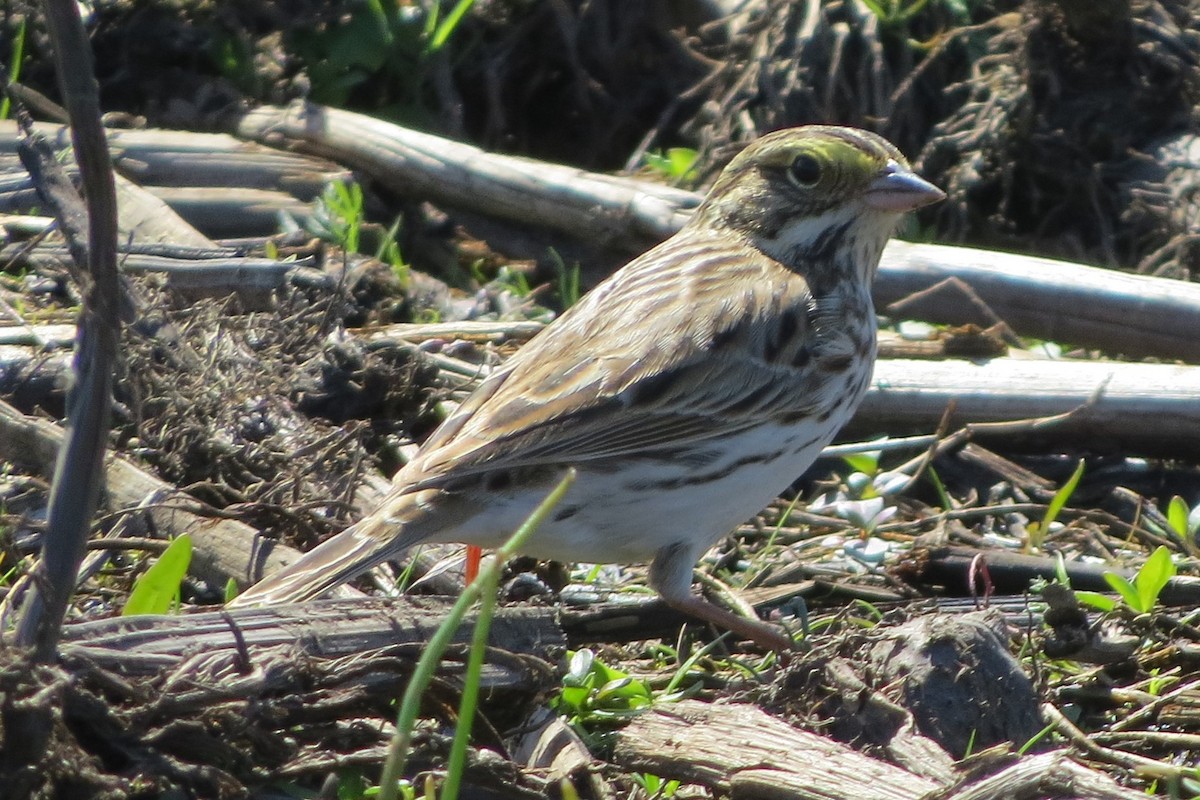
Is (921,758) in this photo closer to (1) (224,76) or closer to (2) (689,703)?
(2) (689,703)

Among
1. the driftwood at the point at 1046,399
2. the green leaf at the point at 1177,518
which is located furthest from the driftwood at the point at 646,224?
the green leaf at the point at 1177,518

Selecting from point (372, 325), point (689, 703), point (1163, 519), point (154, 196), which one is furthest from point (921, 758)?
point (154, 196)

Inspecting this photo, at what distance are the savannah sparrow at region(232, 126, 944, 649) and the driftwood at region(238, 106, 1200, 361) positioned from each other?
1.08 m

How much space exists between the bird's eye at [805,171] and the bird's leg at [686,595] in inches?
49.5

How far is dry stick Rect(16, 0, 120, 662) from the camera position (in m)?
2.70

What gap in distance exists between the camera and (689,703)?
3941mm

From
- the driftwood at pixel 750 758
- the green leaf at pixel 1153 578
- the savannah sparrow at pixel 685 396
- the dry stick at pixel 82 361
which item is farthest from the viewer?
the green leaf at pixel 1153 578

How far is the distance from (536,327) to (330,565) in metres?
2.37

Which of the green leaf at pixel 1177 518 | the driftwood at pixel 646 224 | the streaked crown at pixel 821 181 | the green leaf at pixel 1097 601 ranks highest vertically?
the streaked crown at pixel 821 181

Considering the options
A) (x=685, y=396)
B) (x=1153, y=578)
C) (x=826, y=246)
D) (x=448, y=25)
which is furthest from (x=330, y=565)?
(x=448, y=25)

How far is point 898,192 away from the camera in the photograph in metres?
4.95

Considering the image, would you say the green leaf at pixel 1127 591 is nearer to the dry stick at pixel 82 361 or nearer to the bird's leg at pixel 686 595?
the bird's leg at pixel 686 595

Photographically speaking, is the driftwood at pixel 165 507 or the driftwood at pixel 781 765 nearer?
the driftwood at pixel 781 765

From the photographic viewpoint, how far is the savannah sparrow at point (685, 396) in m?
4.29
